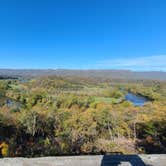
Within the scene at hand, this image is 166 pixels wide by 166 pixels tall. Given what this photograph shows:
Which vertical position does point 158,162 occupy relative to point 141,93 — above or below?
above

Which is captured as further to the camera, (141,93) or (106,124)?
(141,93)

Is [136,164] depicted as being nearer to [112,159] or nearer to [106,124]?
[112,159]

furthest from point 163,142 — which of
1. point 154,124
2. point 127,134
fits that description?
point 127,134

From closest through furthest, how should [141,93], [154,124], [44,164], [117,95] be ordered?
[44,164] < [154,124] < [117,95] < [141,93]

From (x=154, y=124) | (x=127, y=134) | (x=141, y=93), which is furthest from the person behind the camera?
(x=141, y=93)
